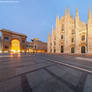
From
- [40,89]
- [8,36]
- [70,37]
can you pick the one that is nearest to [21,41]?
[8,36]

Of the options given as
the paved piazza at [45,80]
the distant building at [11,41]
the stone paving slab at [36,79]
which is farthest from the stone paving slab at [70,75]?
the distant building at [11,41]

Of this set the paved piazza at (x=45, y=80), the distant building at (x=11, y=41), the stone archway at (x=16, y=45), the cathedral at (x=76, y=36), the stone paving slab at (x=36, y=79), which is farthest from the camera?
the stone archway at (x=16, y=45)

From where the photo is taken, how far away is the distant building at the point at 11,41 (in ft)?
93.0

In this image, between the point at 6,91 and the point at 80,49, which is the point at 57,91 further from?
the point at 80,49

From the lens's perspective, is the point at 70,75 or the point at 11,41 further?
the point at 11,41

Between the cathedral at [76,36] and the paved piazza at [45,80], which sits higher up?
the cathedral at [76,36]

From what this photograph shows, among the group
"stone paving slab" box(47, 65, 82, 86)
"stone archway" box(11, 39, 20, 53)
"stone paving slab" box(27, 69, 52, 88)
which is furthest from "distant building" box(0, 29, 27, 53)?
"stone paving slab" box(47, 65, 82, 86)

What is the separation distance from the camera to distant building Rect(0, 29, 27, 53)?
28.4 meters

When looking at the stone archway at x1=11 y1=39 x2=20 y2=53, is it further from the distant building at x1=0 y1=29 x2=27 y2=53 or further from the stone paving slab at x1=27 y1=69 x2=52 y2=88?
the stone paving slab at x1=27 y1=69 x2=52 y2=88

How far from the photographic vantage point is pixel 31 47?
1722 inches

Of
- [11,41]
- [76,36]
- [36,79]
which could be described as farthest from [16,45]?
[36,79]

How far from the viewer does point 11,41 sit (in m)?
32.3

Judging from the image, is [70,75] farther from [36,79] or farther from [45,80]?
[36,79]

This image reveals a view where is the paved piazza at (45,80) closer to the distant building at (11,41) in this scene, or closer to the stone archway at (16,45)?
the distant building at (11,41)
